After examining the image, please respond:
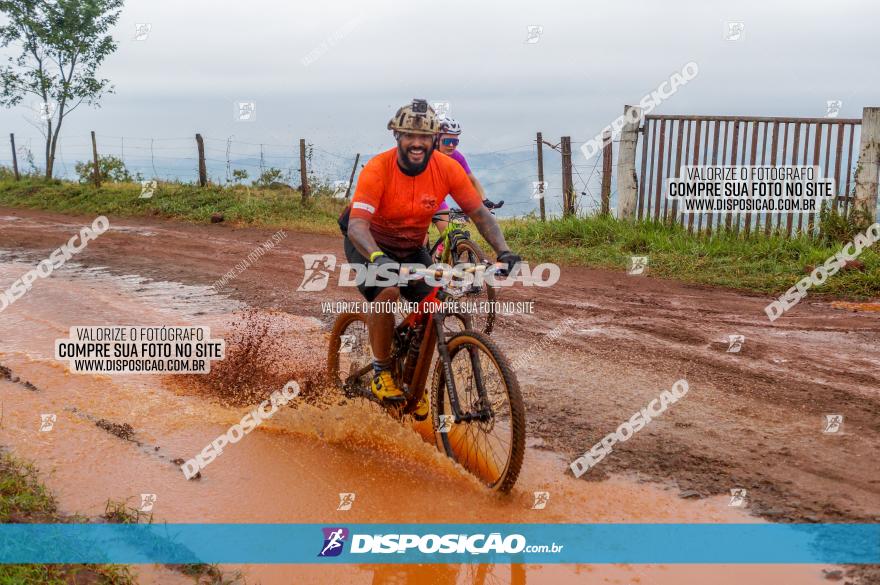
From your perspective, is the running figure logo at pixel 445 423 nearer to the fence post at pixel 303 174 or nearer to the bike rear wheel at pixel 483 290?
the bike rear wheel at pixel 483 290

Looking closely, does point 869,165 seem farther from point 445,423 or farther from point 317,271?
point 445,423

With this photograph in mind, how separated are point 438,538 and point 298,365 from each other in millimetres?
3256

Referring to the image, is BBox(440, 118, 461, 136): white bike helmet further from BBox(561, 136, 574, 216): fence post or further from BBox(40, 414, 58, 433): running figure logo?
BBox(561, 136, 574, 216): fence post

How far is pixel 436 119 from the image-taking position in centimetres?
484

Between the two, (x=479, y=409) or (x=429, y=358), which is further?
(x=429, y=358)

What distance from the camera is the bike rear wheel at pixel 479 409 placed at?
429cm

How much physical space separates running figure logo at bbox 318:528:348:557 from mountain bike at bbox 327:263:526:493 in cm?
93

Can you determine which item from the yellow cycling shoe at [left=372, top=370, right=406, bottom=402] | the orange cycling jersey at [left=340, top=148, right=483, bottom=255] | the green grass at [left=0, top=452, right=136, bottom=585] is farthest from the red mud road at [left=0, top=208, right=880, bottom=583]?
the green grass at [left=0, top=452, right=136, bottom=585]

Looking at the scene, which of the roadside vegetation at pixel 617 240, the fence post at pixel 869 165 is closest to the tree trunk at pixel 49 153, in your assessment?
the roadside vegetation at pixel 617 240

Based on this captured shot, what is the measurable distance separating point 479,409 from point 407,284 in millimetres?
1017

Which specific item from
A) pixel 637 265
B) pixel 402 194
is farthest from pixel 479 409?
pixel 637 265

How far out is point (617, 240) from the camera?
536 inches

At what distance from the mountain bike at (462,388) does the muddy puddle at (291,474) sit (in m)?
0.18

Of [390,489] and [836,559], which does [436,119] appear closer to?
[390,489]
